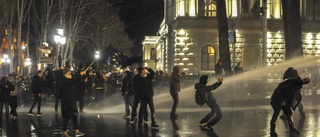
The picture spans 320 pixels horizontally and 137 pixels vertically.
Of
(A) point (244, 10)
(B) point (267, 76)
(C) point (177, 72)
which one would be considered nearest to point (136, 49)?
(A) point (244, 10)

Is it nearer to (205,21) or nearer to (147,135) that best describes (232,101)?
(147,135)

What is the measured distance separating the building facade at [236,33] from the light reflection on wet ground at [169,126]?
29.0 meters

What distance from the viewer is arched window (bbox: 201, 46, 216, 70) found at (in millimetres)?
49781

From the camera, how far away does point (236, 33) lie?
50.0 m

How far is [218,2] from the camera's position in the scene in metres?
29.7

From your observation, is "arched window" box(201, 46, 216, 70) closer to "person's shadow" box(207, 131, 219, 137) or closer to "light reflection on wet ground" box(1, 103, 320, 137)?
"light reflection on wet ground" box(1, 103, 320, 137)

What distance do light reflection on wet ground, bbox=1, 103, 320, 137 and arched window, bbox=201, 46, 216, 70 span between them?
29.3 meters

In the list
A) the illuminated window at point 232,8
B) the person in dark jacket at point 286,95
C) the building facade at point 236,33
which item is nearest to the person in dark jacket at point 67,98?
the person in dark jacket at point 286,95

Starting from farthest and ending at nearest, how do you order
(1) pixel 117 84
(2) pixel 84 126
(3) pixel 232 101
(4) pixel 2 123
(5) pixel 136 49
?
(5) pixel 136 49, (1) pixel 117 84, (3) pixel 232 101, (4) pixel 2 123, (2) pixel 84 126

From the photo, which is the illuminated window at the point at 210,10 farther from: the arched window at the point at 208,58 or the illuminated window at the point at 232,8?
the arched window at the point at 208,58

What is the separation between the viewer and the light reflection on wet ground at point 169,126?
47.0 ft

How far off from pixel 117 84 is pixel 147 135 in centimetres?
1562

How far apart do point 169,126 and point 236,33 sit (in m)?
35.1

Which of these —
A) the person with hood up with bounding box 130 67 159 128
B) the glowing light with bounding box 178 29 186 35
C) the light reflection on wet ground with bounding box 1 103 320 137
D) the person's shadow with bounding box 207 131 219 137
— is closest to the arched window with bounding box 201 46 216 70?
the glowing light with bounding box 178 29 186 35
